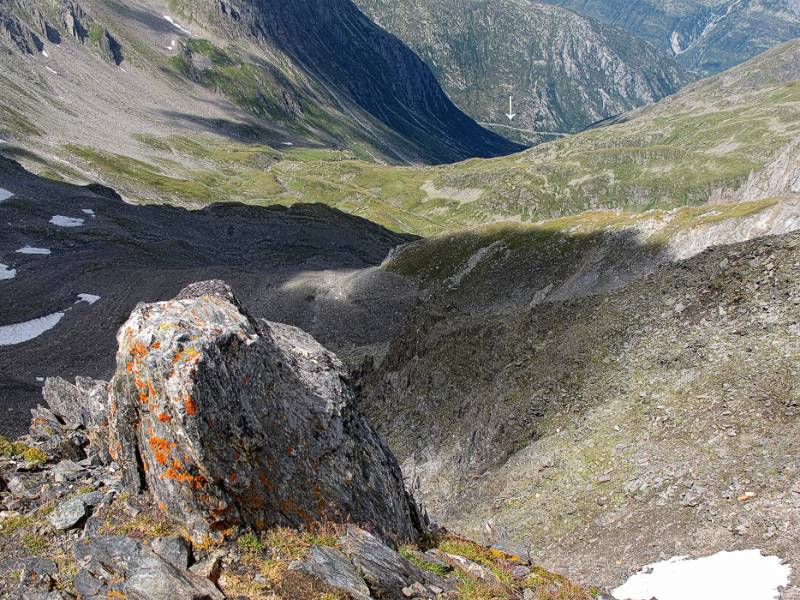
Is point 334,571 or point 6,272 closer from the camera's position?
point 334,571

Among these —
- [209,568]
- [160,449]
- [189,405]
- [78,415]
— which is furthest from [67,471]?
[78,415]

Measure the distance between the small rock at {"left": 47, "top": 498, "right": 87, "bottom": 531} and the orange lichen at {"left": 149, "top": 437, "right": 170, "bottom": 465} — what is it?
193 cm

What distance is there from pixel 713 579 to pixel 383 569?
12443 millimetres

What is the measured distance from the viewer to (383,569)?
40.4ft

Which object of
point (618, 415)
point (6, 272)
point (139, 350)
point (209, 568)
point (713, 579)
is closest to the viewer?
point (209, 568)

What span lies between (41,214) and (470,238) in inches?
3129

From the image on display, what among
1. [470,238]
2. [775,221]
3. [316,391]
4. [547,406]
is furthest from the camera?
[470,238]

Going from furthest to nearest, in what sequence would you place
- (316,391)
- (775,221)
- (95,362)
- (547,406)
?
1. (95,362)
2. (775,221)
3. (547,406)
4. (316,391)

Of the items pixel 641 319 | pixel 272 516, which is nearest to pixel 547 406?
pixel 641 319

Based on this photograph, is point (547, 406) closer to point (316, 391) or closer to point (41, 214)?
point (316, 391)

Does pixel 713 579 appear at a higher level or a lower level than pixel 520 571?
lower

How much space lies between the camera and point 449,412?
38.3 metres

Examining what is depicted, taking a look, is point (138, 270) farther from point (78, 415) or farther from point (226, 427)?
point (226, 427)

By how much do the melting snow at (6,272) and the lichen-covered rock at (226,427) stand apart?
7942cm
